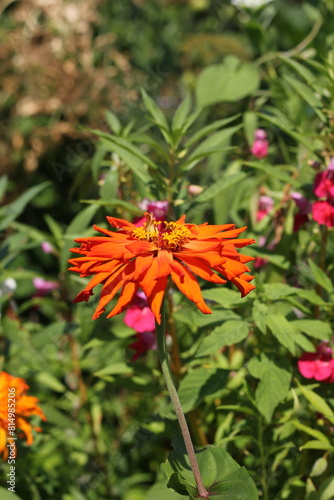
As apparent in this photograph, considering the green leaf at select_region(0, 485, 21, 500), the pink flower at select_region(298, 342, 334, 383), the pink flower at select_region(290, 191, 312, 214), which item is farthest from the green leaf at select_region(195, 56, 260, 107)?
the green leaf at select_region(0, 485, 21, 500)

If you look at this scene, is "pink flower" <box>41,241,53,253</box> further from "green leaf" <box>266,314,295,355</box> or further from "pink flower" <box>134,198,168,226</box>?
"green leaf" <box>266,314,295,355</box>

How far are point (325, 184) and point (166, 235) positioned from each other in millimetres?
368

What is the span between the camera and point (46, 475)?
121 centimetres

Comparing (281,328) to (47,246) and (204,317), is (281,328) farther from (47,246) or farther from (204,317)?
(47,246)

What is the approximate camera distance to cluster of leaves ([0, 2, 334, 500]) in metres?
0.90

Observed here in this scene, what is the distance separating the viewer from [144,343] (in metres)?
1.07

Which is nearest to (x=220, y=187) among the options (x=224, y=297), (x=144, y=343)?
(x=224, y=297)

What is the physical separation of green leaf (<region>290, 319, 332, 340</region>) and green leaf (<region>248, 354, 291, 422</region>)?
0.06 meters

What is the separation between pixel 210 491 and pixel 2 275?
23.4 inches

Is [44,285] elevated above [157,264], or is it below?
below

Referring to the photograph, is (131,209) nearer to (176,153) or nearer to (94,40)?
(176,153)

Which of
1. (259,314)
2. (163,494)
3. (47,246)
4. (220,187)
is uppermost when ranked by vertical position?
(220,187)

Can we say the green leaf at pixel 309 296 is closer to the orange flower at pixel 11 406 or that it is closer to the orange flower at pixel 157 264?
the orange flower at pixel 157 264

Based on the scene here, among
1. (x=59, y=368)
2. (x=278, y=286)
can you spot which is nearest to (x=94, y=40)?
(x=59, y=368)
